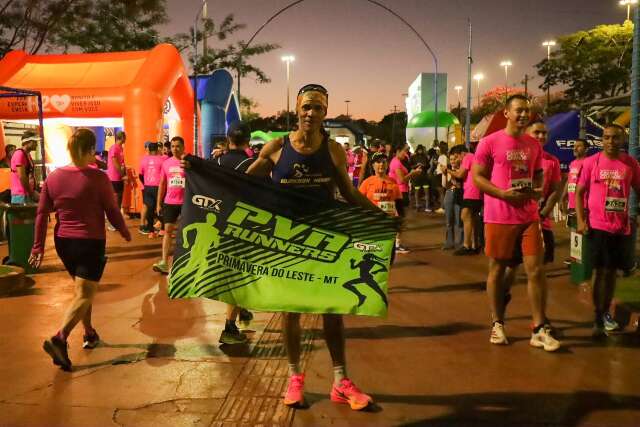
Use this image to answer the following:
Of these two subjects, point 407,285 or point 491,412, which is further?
point 407,285

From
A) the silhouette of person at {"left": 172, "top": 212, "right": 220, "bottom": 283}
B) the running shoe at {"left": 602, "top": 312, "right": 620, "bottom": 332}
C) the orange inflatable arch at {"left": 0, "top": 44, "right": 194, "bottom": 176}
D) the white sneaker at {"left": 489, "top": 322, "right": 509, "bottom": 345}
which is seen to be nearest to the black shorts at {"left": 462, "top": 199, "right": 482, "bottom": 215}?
the running shoe at {"left": 602, "top": 312, "right": 620, "bottom": 332}

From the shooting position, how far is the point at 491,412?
383cm

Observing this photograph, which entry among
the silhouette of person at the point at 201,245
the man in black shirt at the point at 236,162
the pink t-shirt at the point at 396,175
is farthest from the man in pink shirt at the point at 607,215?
the pink t-shirt at the point at 396,175

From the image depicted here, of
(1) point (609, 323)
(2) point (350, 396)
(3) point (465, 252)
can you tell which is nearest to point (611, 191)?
(1) point (609, 323)

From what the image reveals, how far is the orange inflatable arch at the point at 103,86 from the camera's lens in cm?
1616

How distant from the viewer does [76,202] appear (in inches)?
187

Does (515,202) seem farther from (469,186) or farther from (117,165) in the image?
(117,165)

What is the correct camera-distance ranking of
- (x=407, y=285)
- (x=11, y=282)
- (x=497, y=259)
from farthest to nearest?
(x=407, y=285) → (x=11, y=282) → (x=497, y=259)

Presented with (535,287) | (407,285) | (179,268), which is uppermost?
(179,268)

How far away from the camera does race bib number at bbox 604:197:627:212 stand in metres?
5.41

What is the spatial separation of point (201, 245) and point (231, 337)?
1.55 m

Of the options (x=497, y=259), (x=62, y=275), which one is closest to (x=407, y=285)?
(x=497, y=259)

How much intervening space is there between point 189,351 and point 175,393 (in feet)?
3.14

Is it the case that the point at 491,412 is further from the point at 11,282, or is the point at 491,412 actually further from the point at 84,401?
the point at 11,282
